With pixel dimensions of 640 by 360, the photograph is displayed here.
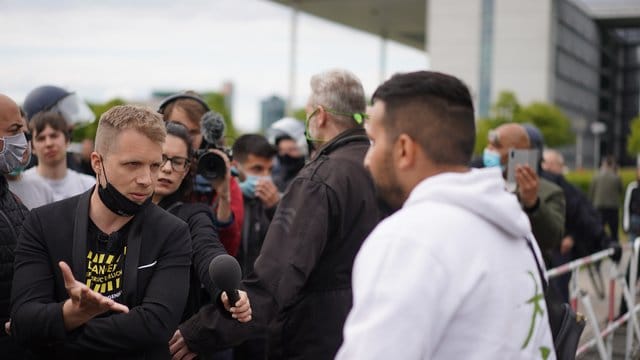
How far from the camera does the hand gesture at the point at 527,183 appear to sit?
574cm

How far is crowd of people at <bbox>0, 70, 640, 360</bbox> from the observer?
7.22 ft

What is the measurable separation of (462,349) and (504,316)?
0.45ft

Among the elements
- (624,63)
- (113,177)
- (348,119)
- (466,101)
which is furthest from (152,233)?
(624,63)

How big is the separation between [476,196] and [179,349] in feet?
6.51

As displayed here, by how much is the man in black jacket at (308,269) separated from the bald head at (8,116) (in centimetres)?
123

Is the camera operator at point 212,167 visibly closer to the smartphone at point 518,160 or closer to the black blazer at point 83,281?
the black blazer at point 83,281

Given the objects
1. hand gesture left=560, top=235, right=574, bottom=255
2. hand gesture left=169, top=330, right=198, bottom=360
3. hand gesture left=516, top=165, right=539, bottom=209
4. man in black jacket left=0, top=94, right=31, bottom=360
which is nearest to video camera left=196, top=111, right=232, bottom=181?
man in black jacket left=0, top=94, right=31, bottom=360

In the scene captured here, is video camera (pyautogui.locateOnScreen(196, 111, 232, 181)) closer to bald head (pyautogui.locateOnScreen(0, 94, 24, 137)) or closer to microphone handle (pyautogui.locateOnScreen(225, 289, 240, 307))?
bald head (pyautogui.locateOnScreen(0, 94, 24, 137))

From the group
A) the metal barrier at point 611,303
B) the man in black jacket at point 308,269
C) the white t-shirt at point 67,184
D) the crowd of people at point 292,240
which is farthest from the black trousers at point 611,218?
the man in black jacket at point 308,269

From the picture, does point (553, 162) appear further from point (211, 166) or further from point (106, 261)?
point (106, 261)

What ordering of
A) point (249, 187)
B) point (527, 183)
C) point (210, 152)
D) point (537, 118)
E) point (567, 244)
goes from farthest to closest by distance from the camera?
1. point (537, 118)
2. point (567, 244)
3. point (249, 187)
4. point (527, 183)
5. point (210, 152)

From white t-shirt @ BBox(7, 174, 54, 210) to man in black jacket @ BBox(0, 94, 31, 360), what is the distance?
0.96 m

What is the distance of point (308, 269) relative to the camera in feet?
12.0

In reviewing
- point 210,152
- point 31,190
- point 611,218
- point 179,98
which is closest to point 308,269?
point 210,152
